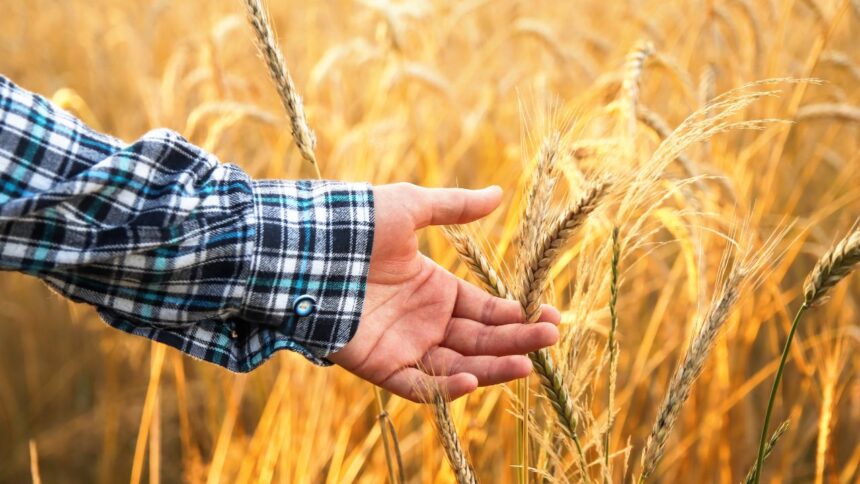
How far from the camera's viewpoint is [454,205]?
3.65 feet

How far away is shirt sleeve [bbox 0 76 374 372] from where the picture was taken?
101cm

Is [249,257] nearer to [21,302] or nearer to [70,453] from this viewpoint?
[70,453]

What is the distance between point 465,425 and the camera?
Result: 55.1 inches

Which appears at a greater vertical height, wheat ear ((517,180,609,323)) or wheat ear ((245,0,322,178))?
wheat ear ((245,0,322,178))

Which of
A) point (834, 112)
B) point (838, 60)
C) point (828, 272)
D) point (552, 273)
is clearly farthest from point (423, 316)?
point (838, 60)

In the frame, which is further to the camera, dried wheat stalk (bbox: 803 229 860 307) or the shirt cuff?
the shirt cuff

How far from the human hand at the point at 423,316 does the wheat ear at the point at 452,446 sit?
11cm

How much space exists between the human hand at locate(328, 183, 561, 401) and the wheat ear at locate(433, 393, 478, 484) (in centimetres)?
11

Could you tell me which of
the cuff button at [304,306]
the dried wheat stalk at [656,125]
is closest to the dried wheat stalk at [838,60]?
the dried wheat stalk at [656,125]

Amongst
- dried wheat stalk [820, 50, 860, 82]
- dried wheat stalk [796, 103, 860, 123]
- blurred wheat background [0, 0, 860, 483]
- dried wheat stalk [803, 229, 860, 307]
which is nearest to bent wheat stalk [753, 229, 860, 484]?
dried wheat stalk [803, 229, 860, 307]

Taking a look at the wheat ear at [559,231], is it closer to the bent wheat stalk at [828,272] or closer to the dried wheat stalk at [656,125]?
the bent wheat stalk at [828,272]

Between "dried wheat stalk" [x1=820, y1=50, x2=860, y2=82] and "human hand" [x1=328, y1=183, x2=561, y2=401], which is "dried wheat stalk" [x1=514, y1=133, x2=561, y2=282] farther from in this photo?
"dried wheat stalk" [x1=820, y1=50, x2=860, y2=82]

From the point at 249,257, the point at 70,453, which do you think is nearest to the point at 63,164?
the point at 249,257

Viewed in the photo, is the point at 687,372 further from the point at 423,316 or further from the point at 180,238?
the point at 180,238
